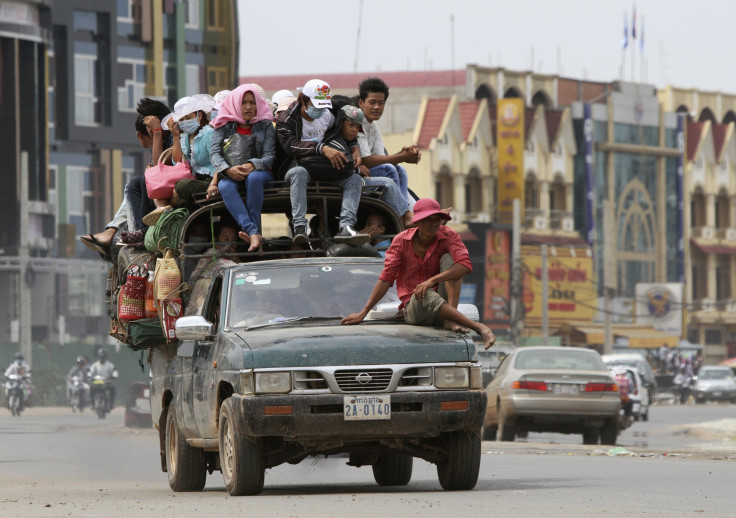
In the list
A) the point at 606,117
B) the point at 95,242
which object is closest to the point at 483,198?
the point at 606,117

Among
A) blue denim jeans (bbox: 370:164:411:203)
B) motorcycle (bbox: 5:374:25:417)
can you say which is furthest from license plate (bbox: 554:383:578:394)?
motorcycle (bbox: 5:374:25:417)

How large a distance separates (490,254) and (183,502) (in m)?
64.0

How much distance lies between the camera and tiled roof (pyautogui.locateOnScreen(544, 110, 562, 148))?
81125 mm

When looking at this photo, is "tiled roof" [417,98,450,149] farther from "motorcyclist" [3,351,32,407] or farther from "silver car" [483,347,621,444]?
A: "silver car" [483,347,621,444]

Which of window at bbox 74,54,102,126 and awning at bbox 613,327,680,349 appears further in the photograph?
awning at bbox 613,327,680,349

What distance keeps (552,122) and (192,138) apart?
67907 mm

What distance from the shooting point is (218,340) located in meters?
12.3

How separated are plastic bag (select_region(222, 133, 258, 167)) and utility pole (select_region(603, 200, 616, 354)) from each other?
54.3m

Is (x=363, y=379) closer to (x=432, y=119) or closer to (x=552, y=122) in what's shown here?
(x=432, y=119)

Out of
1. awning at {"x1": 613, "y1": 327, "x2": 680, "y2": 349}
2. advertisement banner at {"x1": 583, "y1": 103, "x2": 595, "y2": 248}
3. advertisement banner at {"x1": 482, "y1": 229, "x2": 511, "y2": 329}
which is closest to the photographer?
advertisement banner at {"x1": 482, "y1": 229, "x2": 511, "y2": 329}

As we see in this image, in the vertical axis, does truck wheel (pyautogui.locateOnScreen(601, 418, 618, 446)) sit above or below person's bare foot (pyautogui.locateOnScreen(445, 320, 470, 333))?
below

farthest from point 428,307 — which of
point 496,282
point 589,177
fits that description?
point 589,177

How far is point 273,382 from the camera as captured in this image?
11406 mm

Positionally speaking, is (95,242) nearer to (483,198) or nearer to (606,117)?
(483,198)
